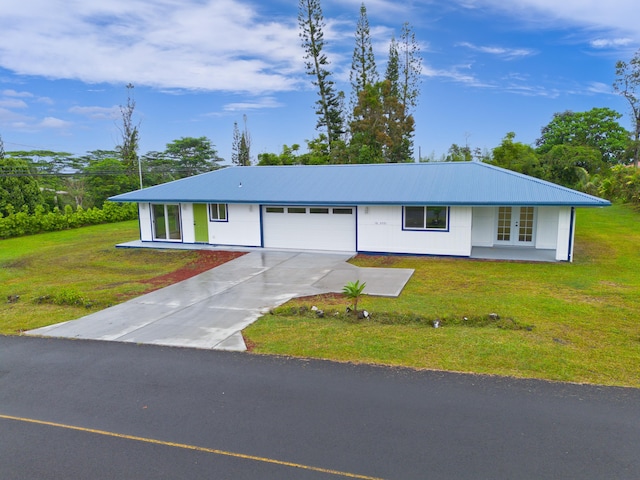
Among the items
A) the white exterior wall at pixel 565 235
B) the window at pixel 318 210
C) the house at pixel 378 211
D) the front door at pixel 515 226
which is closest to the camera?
the white exterior wall at pixel 565 235

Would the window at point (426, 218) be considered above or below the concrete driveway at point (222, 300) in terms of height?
above

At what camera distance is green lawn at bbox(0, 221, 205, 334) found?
10.5m

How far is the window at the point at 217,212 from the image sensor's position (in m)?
18.7

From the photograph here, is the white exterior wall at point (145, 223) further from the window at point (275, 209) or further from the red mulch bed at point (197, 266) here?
the window at point (275, 209)

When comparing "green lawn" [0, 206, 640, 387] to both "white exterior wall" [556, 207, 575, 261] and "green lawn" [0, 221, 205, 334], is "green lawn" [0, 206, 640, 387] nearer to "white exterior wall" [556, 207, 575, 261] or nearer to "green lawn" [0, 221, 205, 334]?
"green lawn" [0, 221, 205, 334]

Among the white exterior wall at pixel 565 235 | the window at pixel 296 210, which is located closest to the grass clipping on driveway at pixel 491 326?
the white exterior wall at pixel 565 235

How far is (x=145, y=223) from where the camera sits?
20.2 meters

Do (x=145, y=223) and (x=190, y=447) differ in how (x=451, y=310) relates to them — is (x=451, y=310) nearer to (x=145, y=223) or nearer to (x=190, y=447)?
(x=190, y=447)

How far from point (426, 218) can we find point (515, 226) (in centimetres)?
384

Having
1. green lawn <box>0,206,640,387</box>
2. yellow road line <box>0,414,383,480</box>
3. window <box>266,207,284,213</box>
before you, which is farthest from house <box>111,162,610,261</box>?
yellow road line <box>0,414,383,480</box>

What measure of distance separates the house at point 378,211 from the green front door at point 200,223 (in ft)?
0.14

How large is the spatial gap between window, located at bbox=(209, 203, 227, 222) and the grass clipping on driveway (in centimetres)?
891

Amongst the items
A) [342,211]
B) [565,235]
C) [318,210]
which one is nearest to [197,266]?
[318,210]

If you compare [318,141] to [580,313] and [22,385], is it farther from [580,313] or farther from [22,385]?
[22,385]
